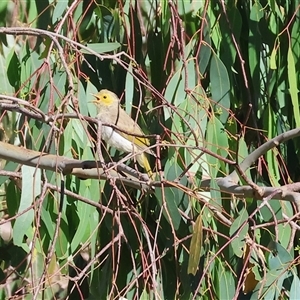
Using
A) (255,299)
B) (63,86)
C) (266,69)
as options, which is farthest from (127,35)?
(255,299)

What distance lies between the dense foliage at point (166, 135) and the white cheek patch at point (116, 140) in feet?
0.57

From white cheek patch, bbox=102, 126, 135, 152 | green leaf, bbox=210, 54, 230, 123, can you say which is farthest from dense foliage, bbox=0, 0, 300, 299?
white cheek patch, bbox=102, 126, 135, 152

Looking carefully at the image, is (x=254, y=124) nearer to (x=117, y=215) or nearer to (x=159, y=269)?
(x=159, y=269)

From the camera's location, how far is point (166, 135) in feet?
8.87

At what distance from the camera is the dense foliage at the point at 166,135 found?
255cm

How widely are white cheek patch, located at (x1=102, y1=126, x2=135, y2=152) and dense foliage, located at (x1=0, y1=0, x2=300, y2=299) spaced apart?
0.57 ft

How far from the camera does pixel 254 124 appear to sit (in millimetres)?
3217

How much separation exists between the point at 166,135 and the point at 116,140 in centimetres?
65

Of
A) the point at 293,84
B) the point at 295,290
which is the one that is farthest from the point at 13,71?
the point at 295,290

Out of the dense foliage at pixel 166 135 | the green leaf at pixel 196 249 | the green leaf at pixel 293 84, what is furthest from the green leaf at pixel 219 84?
the green leaf at pixel 196 249

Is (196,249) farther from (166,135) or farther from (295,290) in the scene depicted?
(166,135)

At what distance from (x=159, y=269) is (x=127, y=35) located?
1001 millimetres

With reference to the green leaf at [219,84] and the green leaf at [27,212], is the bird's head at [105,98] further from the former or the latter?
the green leaf at [27,212]

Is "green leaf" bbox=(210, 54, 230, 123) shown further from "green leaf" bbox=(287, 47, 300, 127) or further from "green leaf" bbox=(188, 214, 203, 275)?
"green leaf" bbox=(188, 214, 203, 275)
